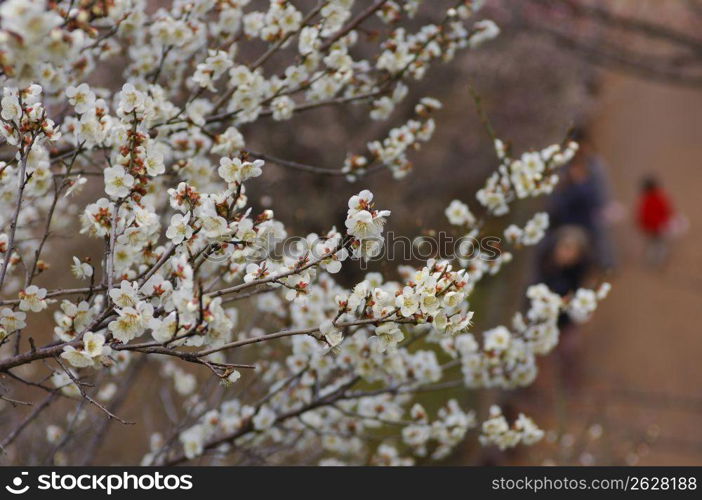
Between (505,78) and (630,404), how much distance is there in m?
5.33

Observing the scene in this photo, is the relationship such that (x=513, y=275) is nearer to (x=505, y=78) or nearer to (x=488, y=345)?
(x=505, y=78)

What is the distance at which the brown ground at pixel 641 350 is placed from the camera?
6.36m

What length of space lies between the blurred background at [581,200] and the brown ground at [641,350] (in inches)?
0.7

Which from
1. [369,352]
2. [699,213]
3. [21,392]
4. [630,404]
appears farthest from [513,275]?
[369,352]

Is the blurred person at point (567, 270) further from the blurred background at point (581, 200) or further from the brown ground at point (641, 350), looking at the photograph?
the brown ground at point (641, 350)
